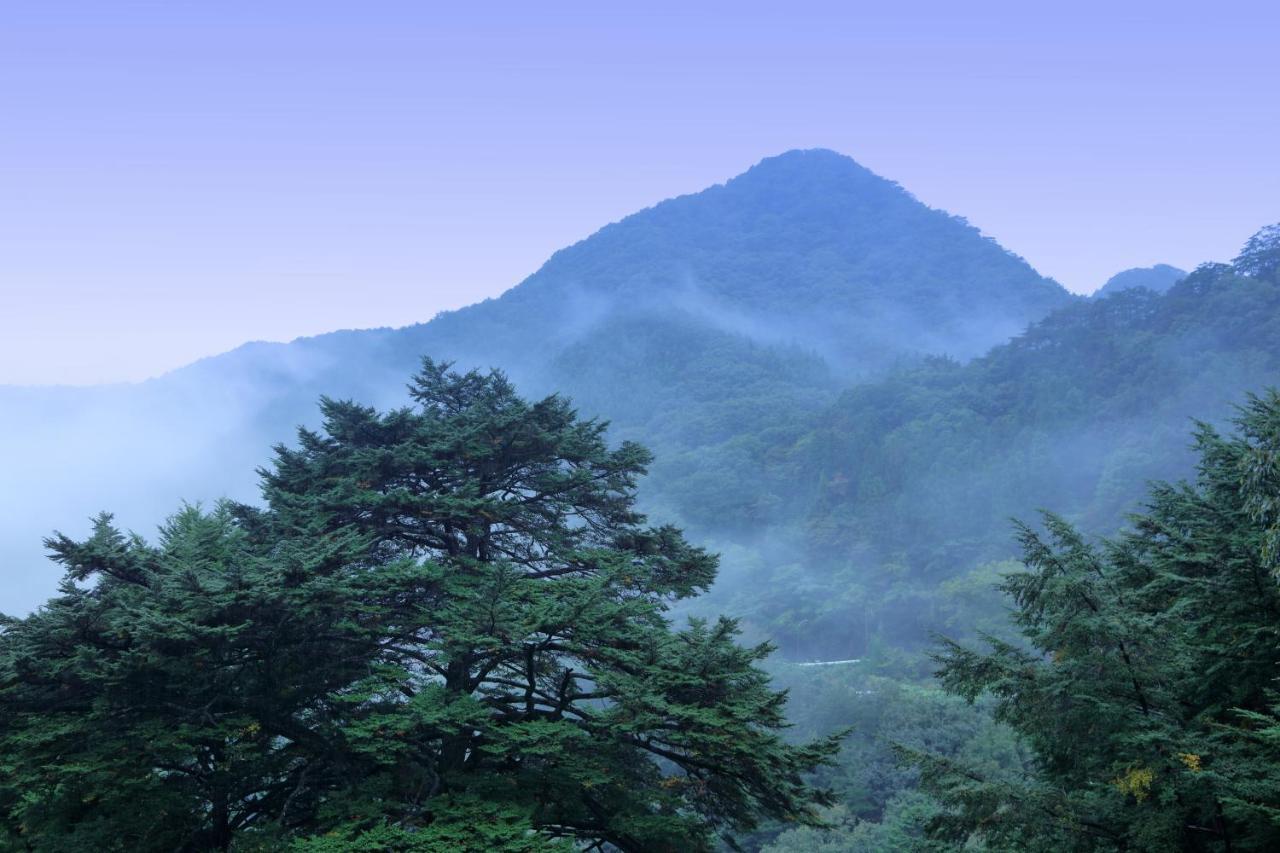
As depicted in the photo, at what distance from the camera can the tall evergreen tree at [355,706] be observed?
11.0 meters

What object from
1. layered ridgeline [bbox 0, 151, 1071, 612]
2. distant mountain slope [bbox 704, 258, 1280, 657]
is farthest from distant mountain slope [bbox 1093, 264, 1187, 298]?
distant mountain slope [bbox 704, 258, 1280, 657]

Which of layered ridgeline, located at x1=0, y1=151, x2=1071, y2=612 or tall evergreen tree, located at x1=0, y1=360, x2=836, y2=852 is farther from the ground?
layered ridgeline, located at x1=0, y1=151, x2=1071, y2=612

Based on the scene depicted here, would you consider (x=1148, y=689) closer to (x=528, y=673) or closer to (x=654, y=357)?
(x=528, y=673)

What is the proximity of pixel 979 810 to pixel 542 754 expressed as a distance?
17.8 feet

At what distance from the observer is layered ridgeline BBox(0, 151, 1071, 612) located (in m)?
110

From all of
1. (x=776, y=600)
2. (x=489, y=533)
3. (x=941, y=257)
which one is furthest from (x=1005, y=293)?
(x=489, y=533)

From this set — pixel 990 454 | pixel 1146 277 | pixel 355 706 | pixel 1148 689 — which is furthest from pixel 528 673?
pixel 1146 277

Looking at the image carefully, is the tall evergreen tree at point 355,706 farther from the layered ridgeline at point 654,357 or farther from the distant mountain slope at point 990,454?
the layered ridgeline at point 654,357

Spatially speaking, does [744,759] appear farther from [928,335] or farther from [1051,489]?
[928,335]

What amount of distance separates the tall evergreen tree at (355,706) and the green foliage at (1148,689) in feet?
8.05

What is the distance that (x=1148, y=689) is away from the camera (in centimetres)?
972

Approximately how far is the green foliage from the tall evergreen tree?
2.45 meters

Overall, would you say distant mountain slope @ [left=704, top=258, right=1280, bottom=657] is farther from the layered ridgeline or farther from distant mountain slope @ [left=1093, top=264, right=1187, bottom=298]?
distant mountain slope @ [left=1093, top=264, right=1187, bottom=298]

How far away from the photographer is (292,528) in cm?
1380
